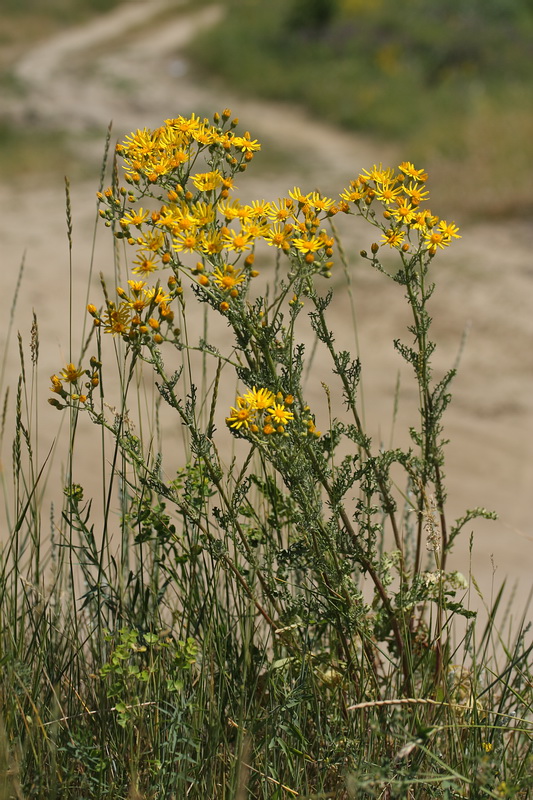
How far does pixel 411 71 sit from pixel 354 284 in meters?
6.55

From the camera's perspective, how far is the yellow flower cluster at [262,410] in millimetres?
1576

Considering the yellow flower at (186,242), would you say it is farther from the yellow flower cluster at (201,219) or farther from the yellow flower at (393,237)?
the yellow flower at (393,237)

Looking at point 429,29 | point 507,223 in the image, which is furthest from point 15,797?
point 429,29

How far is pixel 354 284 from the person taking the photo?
6.98 metres

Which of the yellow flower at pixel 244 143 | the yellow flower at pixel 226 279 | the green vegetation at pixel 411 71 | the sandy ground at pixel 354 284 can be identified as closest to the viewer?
the yellow flower at pixel 226 279

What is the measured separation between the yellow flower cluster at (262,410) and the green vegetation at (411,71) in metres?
7.04

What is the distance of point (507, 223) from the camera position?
8.10 metres

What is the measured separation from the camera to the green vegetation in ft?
29.9

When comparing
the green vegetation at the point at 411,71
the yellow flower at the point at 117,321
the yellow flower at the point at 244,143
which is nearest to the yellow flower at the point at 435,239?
the yellow flower at the point at 244,143

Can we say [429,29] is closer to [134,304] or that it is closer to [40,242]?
[40,242]

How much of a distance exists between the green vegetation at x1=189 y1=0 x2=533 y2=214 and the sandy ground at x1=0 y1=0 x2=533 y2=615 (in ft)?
1.30

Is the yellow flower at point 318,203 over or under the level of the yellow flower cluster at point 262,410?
over

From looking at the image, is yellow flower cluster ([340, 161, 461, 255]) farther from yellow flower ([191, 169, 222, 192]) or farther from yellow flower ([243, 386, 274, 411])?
yellow flower ([243, 386, 274, 411])

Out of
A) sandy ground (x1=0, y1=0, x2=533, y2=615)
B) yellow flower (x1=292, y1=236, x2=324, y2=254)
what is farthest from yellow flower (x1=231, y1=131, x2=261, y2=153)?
sandy ground (x1=0, y1=0, x2=533, y2=615)
